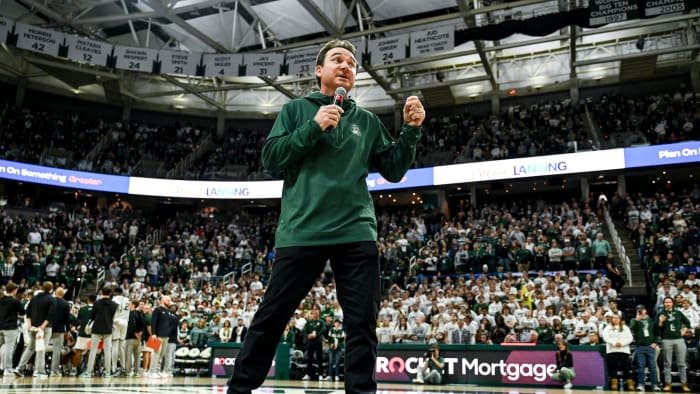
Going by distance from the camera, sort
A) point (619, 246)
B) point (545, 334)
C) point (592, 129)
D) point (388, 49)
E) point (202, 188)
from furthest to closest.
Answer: point (202, 188), point (592, 129), point (388, 49), point (619, 246), point (545, 334)

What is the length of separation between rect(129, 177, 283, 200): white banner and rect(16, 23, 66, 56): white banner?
10.8m

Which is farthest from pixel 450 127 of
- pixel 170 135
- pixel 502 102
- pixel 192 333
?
pixel 192 333

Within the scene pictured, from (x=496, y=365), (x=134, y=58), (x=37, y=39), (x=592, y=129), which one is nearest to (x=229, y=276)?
(x=134, y=58)

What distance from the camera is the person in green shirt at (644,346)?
1149 centimetres

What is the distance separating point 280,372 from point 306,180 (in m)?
11.2

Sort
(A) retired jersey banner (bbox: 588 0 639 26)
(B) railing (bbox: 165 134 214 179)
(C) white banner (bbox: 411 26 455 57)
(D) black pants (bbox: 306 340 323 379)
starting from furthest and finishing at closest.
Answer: (B) railing (bbox: 165 134 214 179) < (C) white banner (bbox: 411 26 455 57) < (A) retired jersey banner (bbox: 588 0 639 26) < (D) black pants (bbox: 306 340 323 379)

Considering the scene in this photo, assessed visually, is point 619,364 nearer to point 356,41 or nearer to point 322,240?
point 322,240

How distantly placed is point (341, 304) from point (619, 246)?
2076 cm

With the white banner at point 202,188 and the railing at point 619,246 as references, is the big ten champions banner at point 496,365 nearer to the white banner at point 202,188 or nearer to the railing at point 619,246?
the railing at point 619,246

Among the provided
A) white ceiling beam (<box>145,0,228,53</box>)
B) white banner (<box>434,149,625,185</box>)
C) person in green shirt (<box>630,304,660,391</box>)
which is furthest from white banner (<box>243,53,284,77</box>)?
person in green shirt (<box>630,304,660,391</box>)

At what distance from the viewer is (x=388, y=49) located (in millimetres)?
21406

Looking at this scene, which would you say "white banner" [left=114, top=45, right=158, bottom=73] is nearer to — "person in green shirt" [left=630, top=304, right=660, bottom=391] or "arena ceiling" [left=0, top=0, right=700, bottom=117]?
"arena ceiling" [left=0, top=0, right=700, bottom=117]

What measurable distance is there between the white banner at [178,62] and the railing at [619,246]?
55.6 ft

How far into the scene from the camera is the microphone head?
9.07 feet
